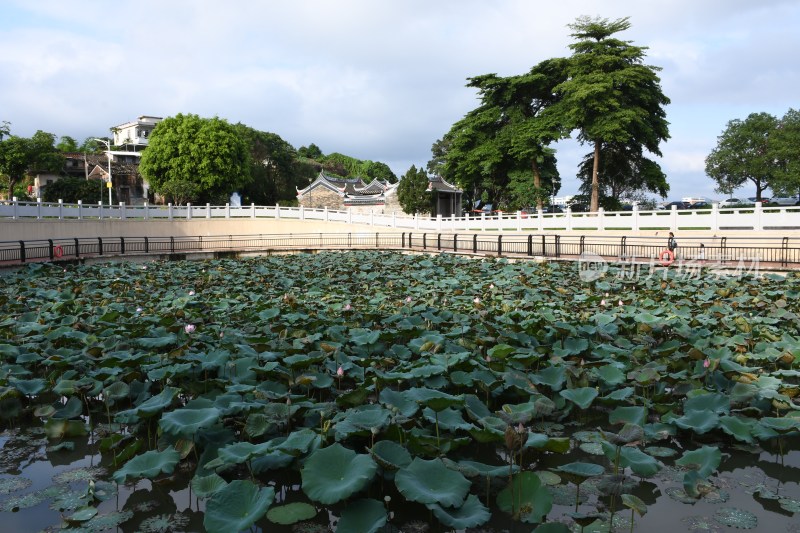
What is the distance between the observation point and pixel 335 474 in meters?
2.62

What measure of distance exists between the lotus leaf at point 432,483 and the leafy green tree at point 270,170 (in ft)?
170

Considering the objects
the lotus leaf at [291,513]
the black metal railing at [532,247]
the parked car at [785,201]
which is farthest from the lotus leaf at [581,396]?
the parked car at [785,201]

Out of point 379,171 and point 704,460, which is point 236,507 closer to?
point 704,460

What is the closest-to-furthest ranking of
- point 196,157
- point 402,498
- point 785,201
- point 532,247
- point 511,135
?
point 402,498 < point 532,247 < point 511,135 < point 196,157 < point 785,201

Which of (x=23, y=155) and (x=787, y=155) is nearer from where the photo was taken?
(x=23, y=155)

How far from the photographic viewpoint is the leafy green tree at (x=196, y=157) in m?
41.9

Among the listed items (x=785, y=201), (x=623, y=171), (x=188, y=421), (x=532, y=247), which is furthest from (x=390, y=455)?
(x=785, y=201)

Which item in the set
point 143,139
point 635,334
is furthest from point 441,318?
point 143,139

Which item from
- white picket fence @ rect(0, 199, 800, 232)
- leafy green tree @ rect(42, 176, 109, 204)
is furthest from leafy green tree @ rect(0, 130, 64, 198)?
white picket fence @ rect(0, 199, 800, 232)

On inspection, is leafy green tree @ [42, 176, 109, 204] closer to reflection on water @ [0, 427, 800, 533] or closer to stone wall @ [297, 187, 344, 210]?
stone wall @ [297, 187, 344, 210]

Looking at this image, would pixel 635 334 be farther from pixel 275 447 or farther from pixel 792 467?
pixel 275 447

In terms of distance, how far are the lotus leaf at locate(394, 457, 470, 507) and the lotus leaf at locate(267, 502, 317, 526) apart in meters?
0.51

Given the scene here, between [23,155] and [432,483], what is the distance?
50.8 m

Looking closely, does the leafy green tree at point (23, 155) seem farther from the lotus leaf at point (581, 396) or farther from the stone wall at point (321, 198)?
the lotus leaf at point (581, 396)
